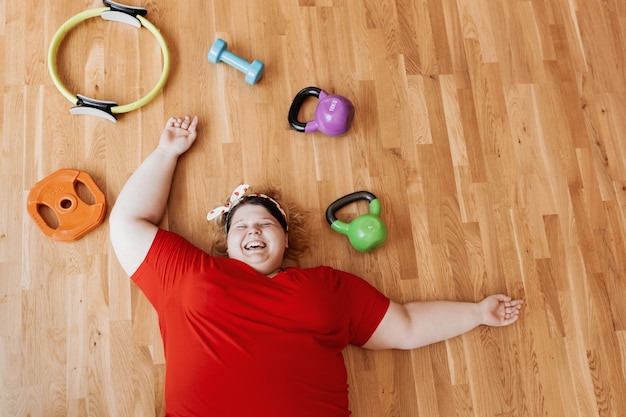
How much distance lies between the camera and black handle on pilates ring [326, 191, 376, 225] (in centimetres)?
177

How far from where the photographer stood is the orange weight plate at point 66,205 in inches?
65.3

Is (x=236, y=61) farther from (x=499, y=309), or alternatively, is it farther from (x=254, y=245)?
(x=499, y=309)

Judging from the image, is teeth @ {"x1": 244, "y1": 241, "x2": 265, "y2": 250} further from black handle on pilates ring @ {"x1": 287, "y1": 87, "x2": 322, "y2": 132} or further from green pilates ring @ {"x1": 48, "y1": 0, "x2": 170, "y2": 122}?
green pilates ring @ {"x1": 48, "y1": 0, "x2": 170, "y2": 122}

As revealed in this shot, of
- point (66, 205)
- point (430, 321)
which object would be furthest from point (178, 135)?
point (430, 321)

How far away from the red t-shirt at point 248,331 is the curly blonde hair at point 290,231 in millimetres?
106

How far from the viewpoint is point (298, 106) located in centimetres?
187

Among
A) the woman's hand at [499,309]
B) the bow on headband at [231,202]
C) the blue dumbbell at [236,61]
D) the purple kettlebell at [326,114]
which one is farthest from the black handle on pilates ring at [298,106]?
the woman's hand at [499,309]

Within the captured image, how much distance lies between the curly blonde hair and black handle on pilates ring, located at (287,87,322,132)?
0.22m

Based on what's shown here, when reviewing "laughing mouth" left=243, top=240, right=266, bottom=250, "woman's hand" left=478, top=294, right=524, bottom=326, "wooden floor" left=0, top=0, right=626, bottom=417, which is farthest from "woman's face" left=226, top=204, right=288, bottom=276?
"woman's hand" left=478, top=294, right=524, bottom=326

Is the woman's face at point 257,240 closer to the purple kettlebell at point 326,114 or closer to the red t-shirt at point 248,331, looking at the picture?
the red t-shirt at point 248,331

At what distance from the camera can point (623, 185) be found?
79.4 inches

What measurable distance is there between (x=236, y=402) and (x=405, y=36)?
1.35 meters

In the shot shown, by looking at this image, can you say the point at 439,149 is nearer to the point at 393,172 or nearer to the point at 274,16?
the point at 393,172

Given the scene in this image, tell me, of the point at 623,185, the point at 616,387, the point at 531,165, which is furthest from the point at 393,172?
the point at 616,387
